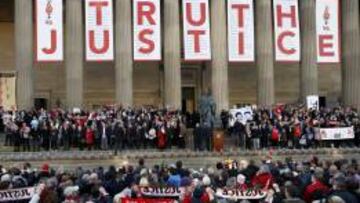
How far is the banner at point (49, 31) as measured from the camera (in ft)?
152

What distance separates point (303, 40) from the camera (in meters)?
53.0

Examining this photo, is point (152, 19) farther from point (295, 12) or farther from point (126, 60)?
point (295, 12)

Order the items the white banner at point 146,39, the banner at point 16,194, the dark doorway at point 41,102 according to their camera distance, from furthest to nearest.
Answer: the dark doorway at point 41,102 < the white banner at point 146,39 < the banner at point 16,194

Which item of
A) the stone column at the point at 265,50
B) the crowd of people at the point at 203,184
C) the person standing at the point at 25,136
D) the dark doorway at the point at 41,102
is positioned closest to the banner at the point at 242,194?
the crowd of people at the point at 203,184

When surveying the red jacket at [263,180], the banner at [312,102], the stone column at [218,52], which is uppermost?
the stone column at [218,52]

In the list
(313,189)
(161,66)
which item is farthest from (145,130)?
(313,189)

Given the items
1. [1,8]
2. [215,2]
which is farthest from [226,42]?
[1,8]

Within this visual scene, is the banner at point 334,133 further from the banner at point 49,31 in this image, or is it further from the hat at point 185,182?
the hat at point 185,182

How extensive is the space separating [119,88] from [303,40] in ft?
44.5

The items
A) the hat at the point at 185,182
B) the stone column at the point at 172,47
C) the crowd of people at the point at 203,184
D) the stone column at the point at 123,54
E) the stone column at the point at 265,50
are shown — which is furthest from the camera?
the stone column at the point at 265,50

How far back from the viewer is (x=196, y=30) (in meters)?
47.8

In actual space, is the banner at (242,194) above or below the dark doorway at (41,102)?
below

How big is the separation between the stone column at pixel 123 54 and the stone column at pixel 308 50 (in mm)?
12338

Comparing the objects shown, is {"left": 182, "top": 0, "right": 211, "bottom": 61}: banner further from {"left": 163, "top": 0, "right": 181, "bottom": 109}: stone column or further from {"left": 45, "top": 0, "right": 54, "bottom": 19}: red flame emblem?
{"left": 45, "top": 0, "right": 54, "bottom": 19}: red flame emblem
